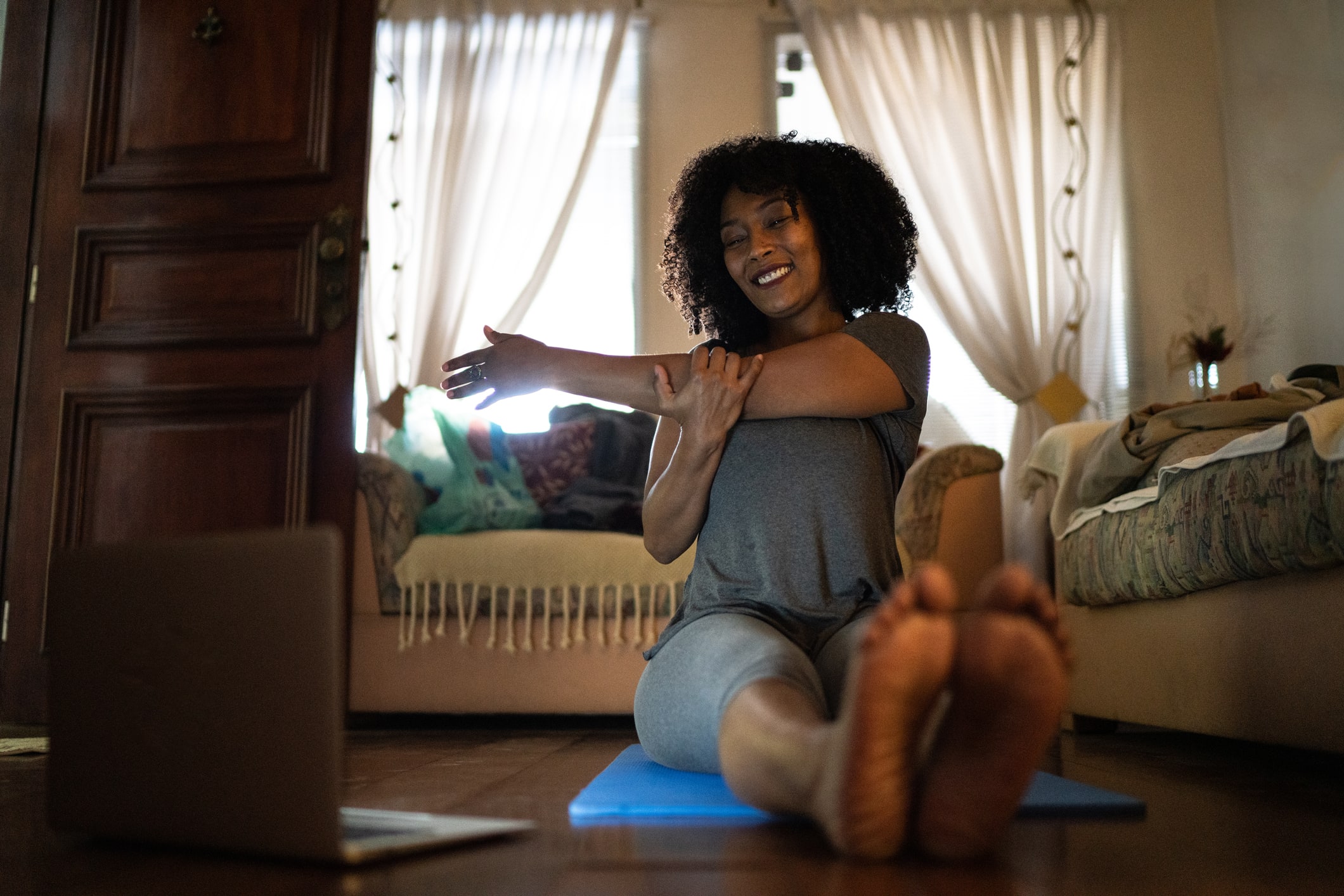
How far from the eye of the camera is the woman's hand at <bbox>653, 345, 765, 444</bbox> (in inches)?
53.6

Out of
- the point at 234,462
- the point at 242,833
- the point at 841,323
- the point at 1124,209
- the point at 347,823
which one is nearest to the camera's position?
the point at 242,833

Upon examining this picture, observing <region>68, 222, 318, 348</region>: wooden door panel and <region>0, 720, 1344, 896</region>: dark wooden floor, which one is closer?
<region>0, 720, 1344, 896</region>: dark wooden floor

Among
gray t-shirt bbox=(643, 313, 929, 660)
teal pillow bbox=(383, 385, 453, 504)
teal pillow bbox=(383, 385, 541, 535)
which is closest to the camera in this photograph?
gray t-shirt bbox=(643, 313, 929, 660)

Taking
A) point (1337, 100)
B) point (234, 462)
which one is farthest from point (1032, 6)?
point (234, 462)

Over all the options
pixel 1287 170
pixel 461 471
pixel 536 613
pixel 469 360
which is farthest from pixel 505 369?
pixel 1287 170

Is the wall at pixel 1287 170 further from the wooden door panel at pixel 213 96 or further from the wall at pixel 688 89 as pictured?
the wooden door panel at pixel 213 96

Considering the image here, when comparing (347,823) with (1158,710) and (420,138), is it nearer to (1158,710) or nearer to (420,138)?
(1158,710)

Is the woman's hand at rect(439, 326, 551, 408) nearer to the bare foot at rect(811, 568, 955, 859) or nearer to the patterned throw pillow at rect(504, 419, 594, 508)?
the bare foot at rect(811, 568, 955, 859)

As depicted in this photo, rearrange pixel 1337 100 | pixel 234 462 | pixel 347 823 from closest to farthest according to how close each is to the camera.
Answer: pixel 347 823
pixel 234 462
pixel 1337 100

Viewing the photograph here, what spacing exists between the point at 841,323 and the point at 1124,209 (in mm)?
3073

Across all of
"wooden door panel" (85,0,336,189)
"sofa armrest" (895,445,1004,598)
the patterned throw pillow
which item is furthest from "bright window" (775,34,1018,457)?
"wooden door panel" (85,0,336,189)

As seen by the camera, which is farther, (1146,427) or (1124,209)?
(1124,209)

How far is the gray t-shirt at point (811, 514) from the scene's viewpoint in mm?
1299

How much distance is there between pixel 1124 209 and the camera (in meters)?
4.16
